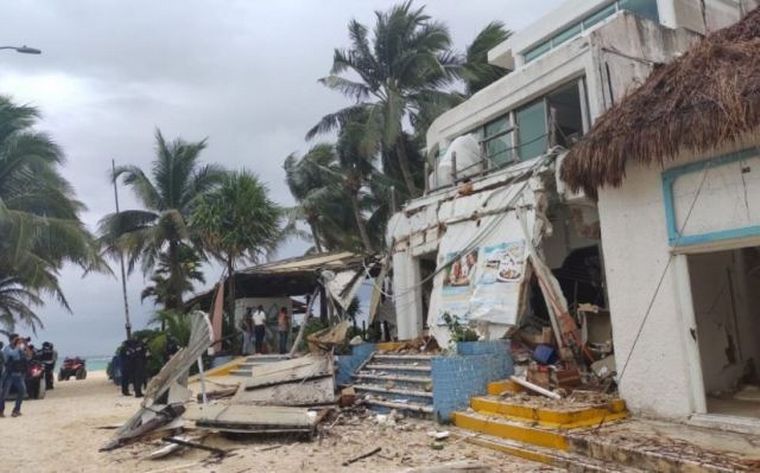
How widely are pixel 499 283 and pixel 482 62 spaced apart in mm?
16720

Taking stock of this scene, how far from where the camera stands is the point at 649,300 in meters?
8.09

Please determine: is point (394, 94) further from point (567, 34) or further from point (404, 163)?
point (567, 34)

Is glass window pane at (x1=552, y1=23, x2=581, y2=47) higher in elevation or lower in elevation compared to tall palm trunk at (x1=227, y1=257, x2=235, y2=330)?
higher

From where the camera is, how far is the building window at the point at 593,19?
1425 cm

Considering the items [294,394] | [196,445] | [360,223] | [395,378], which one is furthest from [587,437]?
[360,223]

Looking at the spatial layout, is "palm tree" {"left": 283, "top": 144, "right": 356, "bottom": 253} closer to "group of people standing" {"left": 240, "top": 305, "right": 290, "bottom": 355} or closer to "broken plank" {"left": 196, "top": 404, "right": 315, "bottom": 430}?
"group of people standing" {"left": 240, "top": 305, "right": 290, "bottom": 355}

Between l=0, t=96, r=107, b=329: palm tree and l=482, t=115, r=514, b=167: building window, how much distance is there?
1443cm

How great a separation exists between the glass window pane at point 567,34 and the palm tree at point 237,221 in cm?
1044

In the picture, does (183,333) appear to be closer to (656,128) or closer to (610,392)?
(610,392)

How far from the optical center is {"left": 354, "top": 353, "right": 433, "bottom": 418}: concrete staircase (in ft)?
33.8

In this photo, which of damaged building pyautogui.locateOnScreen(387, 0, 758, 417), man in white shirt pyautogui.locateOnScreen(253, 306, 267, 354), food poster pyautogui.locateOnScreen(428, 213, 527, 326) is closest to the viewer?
damaged building pyautogui.locateOnScreen(387, 0, 758, 417)

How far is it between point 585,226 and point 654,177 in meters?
2.80

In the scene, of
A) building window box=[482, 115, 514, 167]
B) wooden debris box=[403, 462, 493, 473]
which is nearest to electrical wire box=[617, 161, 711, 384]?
wooden debris box=[403, 462, 493, 473]

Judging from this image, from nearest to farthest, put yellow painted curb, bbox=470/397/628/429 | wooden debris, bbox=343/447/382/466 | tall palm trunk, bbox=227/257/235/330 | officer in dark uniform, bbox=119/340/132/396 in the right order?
yellow painted curb, bbox=470/397/628/429, wooden debris, bbox=343/447/382/466, officer in dark uniform, bbox=119/340/132/396, tall palm trunk, bbox=227/257/235/330
